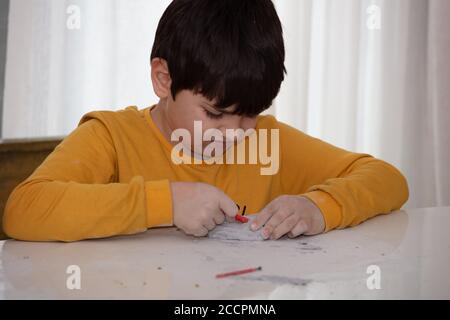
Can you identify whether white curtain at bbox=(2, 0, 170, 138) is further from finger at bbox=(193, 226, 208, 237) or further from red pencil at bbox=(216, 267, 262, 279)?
red pencil at bbox=(216, 267, 262, 279)

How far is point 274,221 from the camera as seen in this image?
1.05 meters

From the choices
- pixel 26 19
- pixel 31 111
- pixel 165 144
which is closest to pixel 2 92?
pixel 31 111

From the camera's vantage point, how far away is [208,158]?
133 centimetres

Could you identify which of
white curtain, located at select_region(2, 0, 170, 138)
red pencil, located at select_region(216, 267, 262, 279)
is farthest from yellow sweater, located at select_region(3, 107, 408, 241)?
white curtain, located at select_region(2, 0, 170, 138)

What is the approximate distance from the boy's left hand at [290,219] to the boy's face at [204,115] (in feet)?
0.51

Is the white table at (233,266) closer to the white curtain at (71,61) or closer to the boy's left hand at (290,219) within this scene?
the boy's left hand at (290,219)

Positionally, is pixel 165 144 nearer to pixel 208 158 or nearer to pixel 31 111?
pixel 208 158

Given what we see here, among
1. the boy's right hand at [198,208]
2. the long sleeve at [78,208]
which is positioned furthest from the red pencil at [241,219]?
the long sleeve at [78,208]

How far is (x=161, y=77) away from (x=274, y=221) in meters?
0.35

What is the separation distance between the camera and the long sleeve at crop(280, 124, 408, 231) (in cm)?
115

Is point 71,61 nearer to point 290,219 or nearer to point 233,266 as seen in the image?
point 290,219

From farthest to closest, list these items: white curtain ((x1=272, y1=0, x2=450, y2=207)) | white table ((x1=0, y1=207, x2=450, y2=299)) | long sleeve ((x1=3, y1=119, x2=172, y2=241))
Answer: white curtain ((x1=272, y1=0, x2=450, y2=207)), long sleeve ((x1=3, y1=119, x2=172, y2=241)), white table ((x1=0, y1=207, x2=450, y2=299))

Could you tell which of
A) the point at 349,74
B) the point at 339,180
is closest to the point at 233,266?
the point at 339,180

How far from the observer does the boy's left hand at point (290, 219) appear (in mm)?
1038
